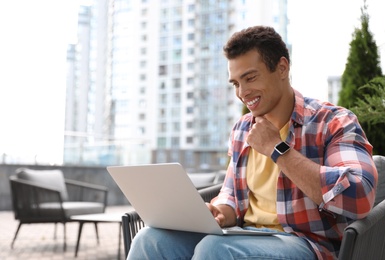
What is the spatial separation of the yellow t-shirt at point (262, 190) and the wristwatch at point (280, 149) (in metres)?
0.16

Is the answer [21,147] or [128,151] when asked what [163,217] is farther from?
[128,151]

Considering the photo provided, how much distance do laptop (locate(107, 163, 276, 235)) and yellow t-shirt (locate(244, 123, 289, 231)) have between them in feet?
0.53

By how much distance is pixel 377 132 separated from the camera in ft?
10.2

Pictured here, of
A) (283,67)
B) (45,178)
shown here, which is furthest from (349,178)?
(45,178)

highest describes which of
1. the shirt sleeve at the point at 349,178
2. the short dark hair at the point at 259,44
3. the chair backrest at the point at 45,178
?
the short dark hair at the point at 259,44

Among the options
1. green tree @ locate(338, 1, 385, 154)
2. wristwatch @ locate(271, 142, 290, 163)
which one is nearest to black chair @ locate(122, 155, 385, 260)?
wristwatch @ locate(271, 142, 290, 163)

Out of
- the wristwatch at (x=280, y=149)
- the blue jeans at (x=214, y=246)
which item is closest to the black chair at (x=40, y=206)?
the blue jeans at (x=214, y=246)

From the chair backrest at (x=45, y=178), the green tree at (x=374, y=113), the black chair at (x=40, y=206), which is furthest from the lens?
the chair backrest at (x=45, y=178)

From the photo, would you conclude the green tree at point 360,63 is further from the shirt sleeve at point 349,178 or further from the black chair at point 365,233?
the shirt sleeve at point 349,178

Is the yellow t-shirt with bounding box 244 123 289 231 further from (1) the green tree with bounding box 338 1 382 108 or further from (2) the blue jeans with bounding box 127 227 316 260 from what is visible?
(1) the green tree with bounding box 338 1 382 108

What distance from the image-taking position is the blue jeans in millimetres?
1445

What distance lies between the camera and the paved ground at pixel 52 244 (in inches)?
179

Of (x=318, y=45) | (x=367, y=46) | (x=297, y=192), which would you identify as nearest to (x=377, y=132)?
(x=367, y=46)

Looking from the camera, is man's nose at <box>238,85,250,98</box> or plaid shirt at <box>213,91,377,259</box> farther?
man's nose at <box>238,85,250,98</box>
